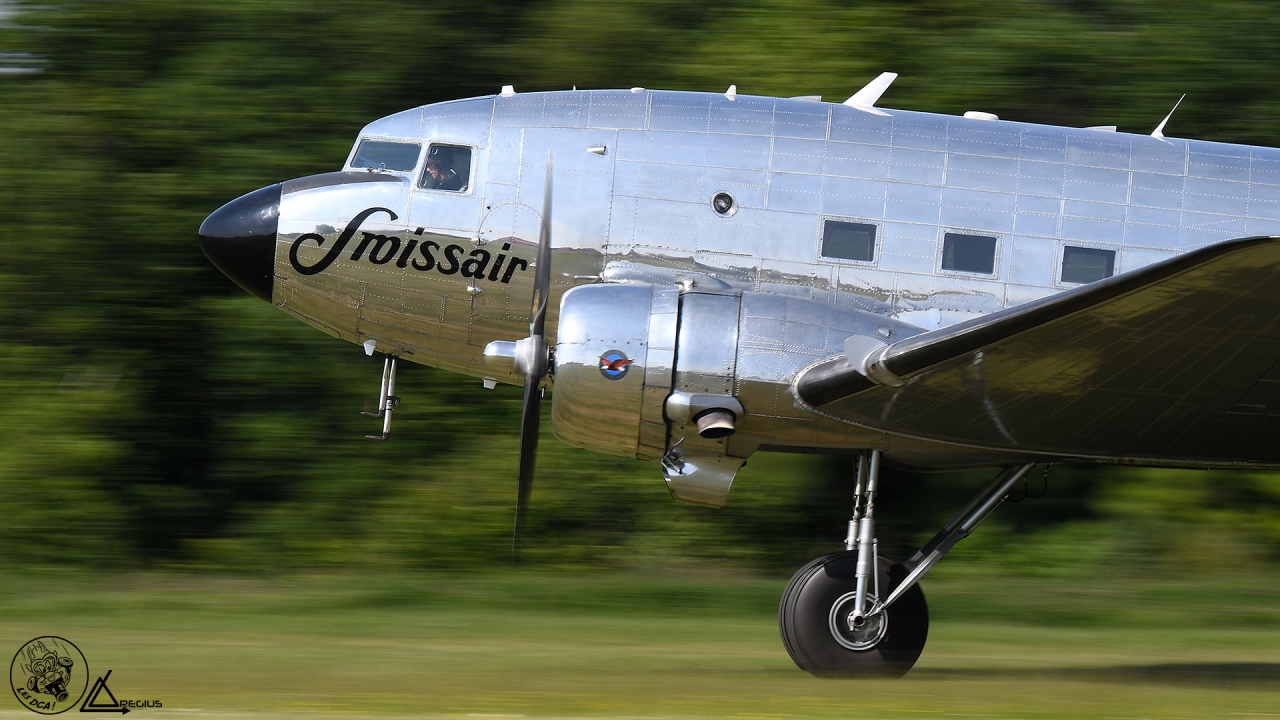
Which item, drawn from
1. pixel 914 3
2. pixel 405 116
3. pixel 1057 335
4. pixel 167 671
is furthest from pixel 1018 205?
pixel 914 3

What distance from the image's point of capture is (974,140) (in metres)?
6.93

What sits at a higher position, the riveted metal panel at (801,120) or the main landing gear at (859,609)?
the riveted metal panel at (801,120)

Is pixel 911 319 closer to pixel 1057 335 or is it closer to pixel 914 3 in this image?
pixel 1057 335

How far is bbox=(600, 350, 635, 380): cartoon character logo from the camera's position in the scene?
6.08 meters

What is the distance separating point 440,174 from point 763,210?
71.8 inches

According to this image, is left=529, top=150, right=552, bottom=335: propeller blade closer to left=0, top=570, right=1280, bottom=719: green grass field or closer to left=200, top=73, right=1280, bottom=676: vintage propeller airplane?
left=200, top=73, right=1280, bottom=676: vintage propeller airplane

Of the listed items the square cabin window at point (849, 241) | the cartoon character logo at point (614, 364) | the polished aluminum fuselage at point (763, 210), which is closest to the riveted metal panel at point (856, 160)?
the polished aluminum fuselage at point (763, 210)

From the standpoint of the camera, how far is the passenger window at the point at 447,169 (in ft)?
23.5

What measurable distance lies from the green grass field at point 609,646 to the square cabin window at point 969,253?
2176 millimetres

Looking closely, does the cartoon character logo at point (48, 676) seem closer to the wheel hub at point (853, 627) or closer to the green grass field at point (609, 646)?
the green grass field at point (609, 646)

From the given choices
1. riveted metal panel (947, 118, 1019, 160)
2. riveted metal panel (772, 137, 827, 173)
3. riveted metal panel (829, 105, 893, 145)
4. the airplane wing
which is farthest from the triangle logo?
riveted metal panel (947, 118, 1019, 160)

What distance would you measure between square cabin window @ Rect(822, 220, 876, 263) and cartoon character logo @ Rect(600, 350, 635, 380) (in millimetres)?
1351

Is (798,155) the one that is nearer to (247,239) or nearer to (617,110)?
(617,110)

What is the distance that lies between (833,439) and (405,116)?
311cm
